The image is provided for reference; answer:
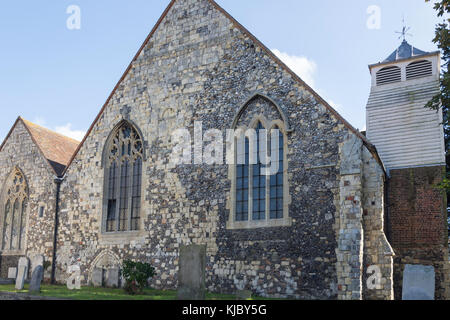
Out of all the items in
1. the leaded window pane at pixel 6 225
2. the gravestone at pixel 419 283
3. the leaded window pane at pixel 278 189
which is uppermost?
the leaded window pane at pixel 278 189

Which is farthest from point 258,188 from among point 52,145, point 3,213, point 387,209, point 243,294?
point 3,213

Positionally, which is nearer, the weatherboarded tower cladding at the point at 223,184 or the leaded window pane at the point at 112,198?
the weatherboarded tower cladding at the point at 223,184

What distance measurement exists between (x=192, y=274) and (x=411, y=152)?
10.7 meters

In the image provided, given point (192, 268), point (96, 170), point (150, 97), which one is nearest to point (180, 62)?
point (150, 97)

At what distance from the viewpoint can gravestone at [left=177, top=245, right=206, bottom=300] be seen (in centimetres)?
1362

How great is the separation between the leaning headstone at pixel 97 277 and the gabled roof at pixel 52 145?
5.94 m

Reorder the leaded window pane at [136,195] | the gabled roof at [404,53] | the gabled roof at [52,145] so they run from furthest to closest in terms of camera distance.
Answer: the gabled roof at [52,145] < the leaded window pane at [136,195] < the gabled roof at [404,53]

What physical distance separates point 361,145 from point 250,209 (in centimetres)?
459

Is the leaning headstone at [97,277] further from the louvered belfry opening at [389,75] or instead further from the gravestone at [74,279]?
the louvered belfry opening at [389,75]

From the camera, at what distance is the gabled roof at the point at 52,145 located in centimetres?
2581

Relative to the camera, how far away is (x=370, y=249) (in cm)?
1603

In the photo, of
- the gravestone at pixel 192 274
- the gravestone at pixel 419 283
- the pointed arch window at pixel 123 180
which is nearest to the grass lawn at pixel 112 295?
the gravestone at pixel 192 274

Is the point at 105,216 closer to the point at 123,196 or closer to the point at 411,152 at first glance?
the point at 123,196

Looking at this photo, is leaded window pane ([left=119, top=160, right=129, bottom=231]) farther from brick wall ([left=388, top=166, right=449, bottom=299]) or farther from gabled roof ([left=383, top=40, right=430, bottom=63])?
gabled roof ([left=383, top=40, right=430, bottom=63])
